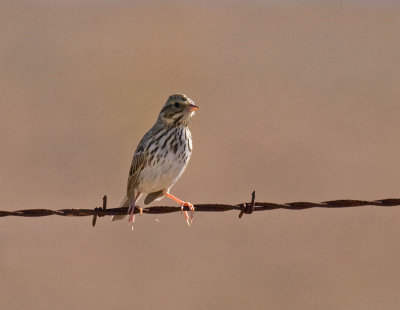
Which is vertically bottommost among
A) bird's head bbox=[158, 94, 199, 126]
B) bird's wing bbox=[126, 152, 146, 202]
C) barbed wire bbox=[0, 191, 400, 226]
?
barbed wire bbox=[0, 191, 400, 226]

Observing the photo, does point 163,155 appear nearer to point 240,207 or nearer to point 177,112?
point 177,112

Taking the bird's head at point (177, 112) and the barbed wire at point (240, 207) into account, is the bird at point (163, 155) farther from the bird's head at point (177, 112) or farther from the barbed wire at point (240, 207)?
the barbed wire at point (240, 207)

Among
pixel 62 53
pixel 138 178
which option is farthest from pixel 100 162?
pixel 138 178

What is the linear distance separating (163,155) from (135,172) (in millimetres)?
366

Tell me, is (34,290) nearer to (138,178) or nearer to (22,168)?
(22,168)

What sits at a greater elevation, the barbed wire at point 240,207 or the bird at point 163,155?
the bird at point 163,155

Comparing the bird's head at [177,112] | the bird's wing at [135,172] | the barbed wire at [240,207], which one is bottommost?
the barbed wire at [240,207]

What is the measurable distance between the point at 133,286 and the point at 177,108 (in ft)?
38.6

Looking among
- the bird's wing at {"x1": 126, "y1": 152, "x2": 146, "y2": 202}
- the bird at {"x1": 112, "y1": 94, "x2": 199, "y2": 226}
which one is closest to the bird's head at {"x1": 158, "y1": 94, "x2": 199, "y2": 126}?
the bird at {"x1": 112, "y1": 94, "x2": 199, "y2": 226}

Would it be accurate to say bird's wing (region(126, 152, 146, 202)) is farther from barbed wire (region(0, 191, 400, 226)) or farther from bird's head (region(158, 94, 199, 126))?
barbed wire (region(0, 191, 400, 226))

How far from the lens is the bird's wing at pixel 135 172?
9.23m

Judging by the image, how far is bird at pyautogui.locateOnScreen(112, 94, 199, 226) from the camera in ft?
29.8

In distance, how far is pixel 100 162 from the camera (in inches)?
1236

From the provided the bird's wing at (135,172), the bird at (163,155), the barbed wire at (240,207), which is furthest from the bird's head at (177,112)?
the barbed wire at (240,207)
